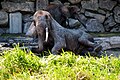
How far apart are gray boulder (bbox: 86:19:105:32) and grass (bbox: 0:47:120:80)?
3628 millimetres

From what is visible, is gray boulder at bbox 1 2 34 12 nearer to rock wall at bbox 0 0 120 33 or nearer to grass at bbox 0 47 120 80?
rock wall at bbox 0 0 120 33

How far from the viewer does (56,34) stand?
407 centimetres

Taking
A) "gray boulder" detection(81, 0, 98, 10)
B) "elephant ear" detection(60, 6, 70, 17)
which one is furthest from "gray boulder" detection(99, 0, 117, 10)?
"elephant ear" detection(60, 6, 70, 17)

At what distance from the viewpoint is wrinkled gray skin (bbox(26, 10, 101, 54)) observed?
3.96m

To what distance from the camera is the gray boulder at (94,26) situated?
6.85 meters

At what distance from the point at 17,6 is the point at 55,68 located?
12.6 ft

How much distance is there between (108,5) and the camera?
276 inches

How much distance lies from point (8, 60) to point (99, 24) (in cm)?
404

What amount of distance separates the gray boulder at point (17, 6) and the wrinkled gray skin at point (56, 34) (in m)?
2.48

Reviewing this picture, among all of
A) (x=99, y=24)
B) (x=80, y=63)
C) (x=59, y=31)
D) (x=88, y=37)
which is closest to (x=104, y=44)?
(x=88, y=37)

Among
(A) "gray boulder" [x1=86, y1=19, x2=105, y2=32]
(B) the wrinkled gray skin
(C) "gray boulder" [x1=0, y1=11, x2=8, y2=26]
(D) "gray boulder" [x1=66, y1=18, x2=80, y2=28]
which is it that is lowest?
(A) "gray boulder" [x1=86, y1=19, x2=105, y2=32]

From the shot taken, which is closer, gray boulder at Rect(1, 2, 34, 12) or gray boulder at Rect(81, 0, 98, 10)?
gray boulder at Rect(1, 2, 34, 12)

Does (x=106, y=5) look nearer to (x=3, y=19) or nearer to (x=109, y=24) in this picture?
(x=109, y=24)

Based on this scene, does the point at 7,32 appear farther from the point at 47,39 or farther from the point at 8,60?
the point at 8,60
